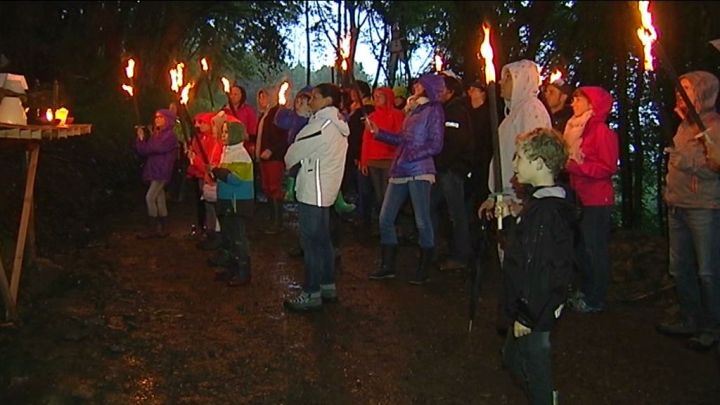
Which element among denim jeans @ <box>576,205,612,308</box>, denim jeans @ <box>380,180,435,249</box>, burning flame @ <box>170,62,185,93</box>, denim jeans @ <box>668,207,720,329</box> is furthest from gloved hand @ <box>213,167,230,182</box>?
denim jeans @ <box>668,207,720,329</box>

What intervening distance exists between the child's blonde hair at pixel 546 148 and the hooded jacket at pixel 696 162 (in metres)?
2.05

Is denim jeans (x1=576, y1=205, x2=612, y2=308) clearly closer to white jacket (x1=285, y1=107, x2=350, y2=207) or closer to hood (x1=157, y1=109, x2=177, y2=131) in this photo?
white jacket (x1=285, y1=107, x2=350, y2=207)

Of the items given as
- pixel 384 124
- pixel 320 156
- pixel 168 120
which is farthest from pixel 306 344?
pixel 168 120

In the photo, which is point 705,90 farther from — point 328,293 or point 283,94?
point 283,94

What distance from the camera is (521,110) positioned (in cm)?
680

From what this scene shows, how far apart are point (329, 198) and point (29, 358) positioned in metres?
2.84

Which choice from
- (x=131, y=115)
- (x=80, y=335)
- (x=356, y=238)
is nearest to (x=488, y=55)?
(x=80, y=335)

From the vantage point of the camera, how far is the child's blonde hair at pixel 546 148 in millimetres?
4734

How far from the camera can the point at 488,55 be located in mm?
5781

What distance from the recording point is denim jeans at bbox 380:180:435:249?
887 centimetres

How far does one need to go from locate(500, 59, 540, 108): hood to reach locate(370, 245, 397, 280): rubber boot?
2889 mm

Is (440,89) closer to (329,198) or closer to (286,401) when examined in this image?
(329,198)

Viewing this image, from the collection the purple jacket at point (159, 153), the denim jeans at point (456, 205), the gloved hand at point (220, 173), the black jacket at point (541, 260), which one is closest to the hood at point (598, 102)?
the denim jeans at point (456, 205)

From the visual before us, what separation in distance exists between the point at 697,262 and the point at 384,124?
5.16m
